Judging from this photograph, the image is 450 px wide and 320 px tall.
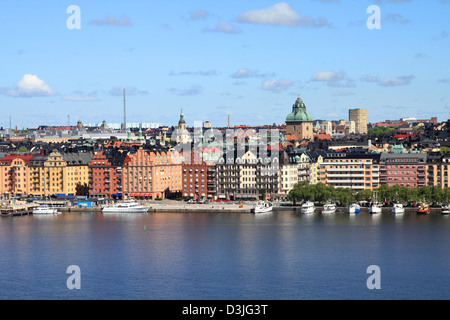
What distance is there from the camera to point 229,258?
3234 centimetres

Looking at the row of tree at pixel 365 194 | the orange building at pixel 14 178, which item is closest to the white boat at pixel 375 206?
the row of tree at pixel 365 194

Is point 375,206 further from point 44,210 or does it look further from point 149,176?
point 44,210

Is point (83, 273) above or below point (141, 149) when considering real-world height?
below

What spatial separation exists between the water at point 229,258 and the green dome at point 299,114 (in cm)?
4290

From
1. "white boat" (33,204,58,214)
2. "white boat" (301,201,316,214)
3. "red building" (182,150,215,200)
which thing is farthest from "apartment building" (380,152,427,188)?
"white boat" (33,204,58,214)

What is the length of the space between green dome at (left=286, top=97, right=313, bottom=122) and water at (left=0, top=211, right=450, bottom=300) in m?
42.9

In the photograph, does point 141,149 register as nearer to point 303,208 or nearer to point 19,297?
point 303,208

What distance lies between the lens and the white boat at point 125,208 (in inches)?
2050

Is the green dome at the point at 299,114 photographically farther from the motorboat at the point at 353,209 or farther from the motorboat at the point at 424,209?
the motorboat at the point at 424,209

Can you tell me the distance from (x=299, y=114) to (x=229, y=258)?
57341 mm

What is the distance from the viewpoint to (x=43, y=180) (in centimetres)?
6028

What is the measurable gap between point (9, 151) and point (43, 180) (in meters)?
11.2

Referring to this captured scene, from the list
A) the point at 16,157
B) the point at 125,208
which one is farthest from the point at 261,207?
the point at 16,157
